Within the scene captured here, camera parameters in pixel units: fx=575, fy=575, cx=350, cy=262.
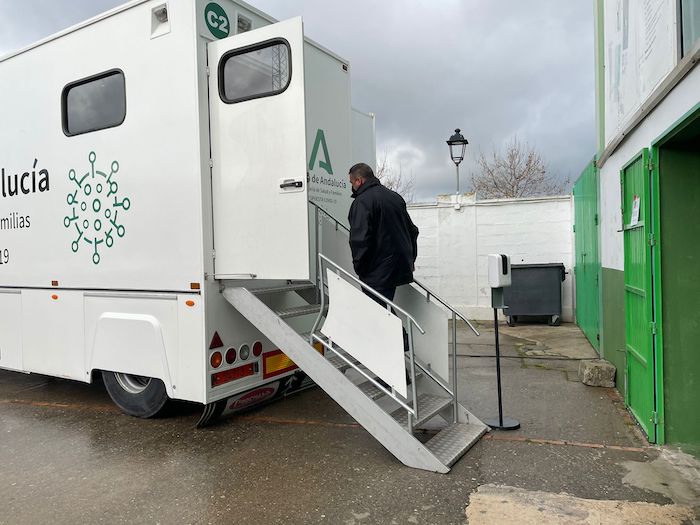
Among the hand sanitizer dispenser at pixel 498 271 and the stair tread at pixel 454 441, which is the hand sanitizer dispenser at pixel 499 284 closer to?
the hand sanitizer dispenser at pixel 498 271

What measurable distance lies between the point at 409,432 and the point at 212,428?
71.2 inches

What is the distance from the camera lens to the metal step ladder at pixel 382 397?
12.2ft

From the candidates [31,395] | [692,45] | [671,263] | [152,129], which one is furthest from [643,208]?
[31,395]

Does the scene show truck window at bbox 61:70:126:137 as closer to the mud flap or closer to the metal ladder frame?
the metal ladder frame

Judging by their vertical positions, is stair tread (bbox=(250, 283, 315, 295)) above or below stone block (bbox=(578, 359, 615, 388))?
above

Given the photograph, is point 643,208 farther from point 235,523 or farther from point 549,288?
point 549,288

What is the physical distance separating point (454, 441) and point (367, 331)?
1.01m

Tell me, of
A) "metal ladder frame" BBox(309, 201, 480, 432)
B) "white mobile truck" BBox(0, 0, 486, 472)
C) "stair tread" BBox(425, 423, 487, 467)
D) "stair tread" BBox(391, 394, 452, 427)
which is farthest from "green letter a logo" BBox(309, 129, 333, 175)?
"stair tread" BBox(425, 423, 487, 467)

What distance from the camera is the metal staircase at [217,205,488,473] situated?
12.3 ft

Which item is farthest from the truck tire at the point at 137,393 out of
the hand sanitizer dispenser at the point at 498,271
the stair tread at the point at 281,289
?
the hand sanitizer dispenser at the point at 498,271

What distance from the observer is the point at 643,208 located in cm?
392

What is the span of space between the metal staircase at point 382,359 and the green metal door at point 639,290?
3.87 feet

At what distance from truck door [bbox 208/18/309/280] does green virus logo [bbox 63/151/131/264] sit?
0.94 metres

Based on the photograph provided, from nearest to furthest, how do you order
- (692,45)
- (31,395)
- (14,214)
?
(692,45)
(14,214)
(31,395)
